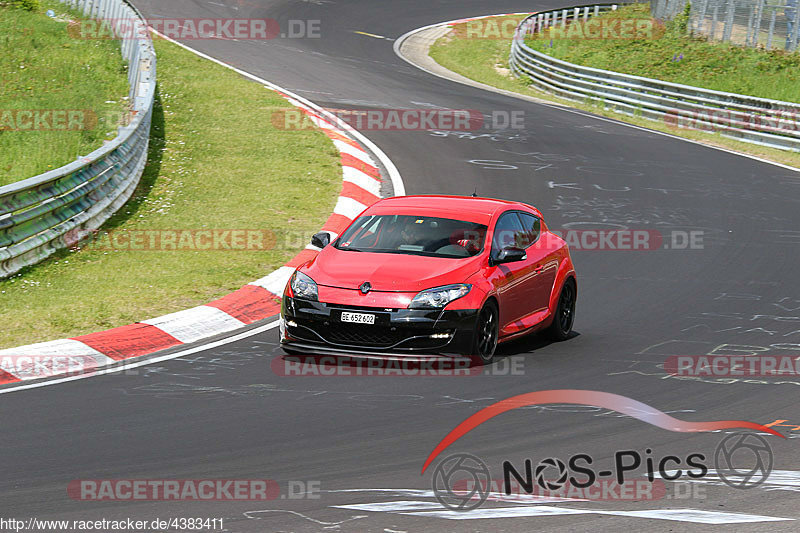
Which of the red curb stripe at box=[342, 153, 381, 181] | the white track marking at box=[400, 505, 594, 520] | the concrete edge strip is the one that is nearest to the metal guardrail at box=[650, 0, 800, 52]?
the red curb stripe at box=[342, 153, 381, 181]

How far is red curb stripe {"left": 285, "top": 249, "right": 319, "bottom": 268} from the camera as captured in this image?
13.4 metres

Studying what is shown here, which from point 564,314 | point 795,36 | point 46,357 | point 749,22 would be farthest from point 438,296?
point 749,22

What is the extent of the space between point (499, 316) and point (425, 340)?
958 millimetres

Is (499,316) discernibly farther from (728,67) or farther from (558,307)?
(728,67)

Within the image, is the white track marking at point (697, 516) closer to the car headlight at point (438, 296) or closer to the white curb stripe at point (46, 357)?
the car headlight at point (438, 296)

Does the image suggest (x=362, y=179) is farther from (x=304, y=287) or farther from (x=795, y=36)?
(x=795, y=36)

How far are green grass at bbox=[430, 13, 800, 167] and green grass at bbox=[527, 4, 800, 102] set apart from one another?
6.17ft

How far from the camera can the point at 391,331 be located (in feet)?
30.1

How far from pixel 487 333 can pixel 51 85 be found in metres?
12.8

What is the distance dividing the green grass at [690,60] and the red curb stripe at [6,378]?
23.3m

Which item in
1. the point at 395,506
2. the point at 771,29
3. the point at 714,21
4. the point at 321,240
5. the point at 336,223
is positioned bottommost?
the point at 336,223

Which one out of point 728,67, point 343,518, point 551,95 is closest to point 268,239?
point 343,518

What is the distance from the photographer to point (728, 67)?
106ft

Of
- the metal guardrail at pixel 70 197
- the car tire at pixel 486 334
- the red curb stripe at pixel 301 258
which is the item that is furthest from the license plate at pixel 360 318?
the metal guardrail at pixel 70 197
